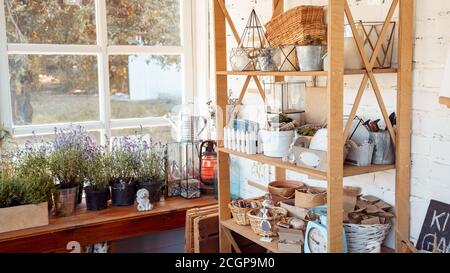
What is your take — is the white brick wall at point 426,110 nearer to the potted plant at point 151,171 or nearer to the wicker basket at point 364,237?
the wicker basket at point 364,237

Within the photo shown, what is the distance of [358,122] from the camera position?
1.91 metres

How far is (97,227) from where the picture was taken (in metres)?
2.48

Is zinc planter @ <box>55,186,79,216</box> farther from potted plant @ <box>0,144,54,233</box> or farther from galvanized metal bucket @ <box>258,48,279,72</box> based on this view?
galvanized metal bucket @ <box>258,48,279,72</box>

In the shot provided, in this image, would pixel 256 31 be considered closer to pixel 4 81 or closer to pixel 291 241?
pixel 291 241

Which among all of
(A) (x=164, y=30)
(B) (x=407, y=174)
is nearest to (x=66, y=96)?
(A) (x=164, y=30)

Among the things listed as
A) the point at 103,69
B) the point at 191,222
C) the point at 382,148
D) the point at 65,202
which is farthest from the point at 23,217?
the point at 382,148

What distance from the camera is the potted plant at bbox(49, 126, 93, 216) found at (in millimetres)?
2551

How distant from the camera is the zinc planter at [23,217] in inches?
91.3

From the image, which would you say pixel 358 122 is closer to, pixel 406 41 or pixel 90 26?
pixel 406 41

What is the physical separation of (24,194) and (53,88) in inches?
29.4

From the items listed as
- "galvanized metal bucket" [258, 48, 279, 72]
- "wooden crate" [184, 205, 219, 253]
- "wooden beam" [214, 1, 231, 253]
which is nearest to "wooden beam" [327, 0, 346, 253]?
"galvanized metal bucket" [258, 48, 279, 72]

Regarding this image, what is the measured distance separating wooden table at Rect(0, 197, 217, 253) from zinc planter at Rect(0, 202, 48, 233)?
0.03 metres

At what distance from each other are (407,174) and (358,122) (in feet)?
0.85

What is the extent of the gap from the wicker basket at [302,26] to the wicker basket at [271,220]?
2.31 ft
